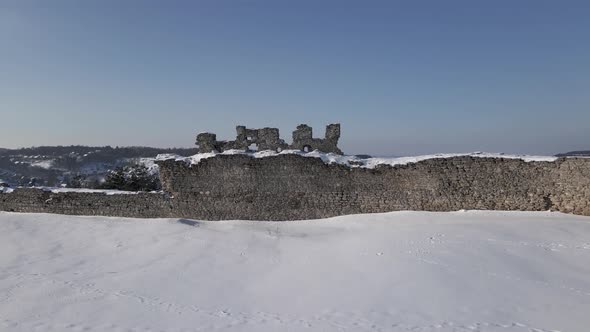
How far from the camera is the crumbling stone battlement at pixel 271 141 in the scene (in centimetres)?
1286

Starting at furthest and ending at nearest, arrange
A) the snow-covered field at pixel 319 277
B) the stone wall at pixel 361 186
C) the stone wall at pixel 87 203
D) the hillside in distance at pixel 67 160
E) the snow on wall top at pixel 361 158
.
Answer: the hillside in distance at pixel 67 160, the stone wall at pixel 87 203, the snow on wall top at pixel 361 158, the stone wall at pixel 361 186, the snow-covered field at pixel 319 277

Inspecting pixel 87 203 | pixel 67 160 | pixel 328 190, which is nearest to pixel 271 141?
pixel 328 190

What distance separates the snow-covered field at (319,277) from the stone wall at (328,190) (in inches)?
17.4

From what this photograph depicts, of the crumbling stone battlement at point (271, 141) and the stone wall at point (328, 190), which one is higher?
the crumbling stone battlement at point (271, 141)

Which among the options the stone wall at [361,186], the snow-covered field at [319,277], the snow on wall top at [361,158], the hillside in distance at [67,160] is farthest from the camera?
the hillside in distance at [67,160]

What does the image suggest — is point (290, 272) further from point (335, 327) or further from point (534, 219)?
point (534, 219)

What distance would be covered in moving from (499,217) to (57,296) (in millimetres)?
7640

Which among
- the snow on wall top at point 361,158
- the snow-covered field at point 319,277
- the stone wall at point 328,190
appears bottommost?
the snow-covered field at point 319,277

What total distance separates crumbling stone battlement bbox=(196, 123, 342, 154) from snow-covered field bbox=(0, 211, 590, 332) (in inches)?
126

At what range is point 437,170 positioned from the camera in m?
10.1

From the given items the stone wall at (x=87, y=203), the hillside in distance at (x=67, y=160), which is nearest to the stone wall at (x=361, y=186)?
the stone wall at (x=87, y=203)

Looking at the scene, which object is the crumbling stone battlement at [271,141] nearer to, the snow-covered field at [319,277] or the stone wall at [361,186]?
the stone wall at [361,186]

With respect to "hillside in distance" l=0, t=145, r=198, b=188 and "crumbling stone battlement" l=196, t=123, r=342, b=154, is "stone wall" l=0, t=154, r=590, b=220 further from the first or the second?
"hillside in distance" l=0, t=145, r=198, b=188

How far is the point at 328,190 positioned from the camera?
1106 cm
